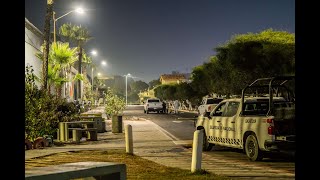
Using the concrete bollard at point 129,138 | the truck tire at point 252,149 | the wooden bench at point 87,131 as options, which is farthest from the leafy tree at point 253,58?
the concrete bollard at point 129,138

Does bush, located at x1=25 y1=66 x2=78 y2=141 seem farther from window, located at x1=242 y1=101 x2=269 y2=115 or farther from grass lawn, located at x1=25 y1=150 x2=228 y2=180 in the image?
window, located at x1=242 y1=101 x2=269 y2=115

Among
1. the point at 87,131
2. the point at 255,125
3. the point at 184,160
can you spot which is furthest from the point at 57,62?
the point at 255,125

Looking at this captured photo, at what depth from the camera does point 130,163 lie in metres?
11.4

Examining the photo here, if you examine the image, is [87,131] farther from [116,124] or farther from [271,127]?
[271,127]

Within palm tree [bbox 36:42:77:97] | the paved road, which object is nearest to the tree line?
palm tree [bbox 36:42:77:97]

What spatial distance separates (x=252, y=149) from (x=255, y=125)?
0.74 metres

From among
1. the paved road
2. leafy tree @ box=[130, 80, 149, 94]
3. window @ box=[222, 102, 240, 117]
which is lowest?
the paved road

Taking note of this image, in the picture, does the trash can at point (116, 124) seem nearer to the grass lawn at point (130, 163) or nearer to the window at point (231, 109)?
the grass lawn at point (130, 163)

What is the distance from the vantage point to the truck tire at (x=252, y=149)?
39.4 ft

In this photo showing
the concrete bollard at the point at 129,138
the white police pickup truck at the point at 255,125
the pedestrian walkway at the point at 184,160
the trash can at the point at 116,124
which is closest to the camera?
the pedestrian walkway at the point at 184,160

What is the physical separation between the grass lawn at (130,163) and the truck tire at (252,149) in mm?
2660

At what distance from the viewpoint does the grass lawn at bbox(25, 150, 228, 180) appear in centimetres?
931

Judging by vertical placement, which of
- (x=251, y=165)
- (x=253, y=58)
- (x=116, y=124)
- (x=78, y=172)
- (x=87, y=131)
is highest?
(x=253, y=58)
